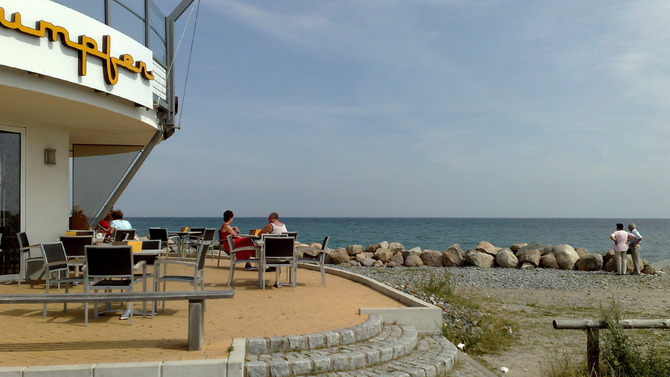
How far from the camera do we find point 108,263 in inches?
249

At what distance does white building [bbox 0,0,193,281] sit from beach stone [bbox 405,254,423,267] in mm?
13252

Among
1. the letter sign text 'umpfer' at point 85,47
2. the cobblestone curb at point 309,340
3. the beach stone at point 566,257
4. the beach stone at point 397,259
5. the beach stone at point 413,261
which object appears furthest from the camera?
the beach stone at point 397,259

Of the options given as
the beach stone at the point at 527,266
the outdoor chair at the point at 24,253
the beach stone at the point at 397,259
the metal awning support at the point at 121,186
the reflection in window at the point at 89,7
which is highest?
the reflection in window at the point at 89,7

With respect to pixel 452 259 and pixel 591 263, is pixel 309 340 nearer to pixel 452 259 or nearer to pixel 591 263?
pixel 452 259

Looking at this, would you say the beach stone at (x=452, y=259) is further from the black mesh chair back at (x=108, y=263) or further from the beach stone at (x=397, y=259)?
the black mesh chair back at (x=108, y=263)

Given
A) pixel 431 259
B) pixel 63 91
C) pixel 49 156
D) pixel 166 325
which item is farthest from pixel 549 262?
pixel 63 91

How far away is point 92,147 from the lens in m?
14.5

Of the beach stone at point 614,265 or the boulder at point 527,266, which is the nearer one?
the beach stone at point 614,265

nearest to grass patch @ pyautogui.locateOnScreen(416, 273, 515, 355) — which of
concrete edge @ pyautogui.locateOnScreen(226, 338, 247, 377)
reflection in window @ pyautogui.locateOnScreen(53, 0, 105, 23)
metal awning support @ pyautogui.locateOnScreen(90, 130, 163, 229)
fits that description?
concrete edge @ pyautogui.locateOnScreen(226, 338, 247, 377)

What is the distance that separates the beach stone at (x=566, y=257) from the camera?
21.9 m

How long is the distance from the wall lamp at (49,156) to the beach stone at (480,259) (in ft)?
57.2

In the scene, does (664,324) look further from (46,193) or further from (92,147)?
(92,147)

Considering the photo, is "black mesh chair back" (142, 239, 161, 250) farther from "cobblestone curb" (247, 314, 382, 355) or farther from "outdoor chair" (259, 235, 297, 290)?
"cobblestone curb" (247, 314, 382, 355)

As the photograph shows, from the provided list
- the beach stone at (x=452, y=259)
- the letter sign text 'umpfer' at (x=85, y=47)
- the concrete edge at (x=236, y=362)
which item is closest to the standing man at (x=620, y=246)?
the beach stone at (x=452, y=259)
